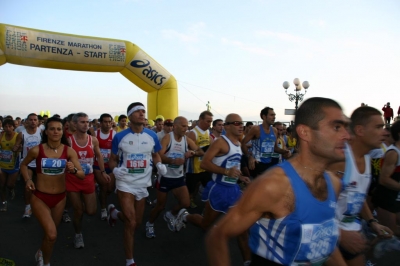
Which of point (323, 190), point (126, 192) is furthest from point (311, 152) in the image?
point (126, 192)

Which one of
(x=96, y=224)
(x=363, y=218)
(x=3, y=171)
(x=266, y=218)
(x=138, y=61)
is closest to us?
(x=266, y=218)

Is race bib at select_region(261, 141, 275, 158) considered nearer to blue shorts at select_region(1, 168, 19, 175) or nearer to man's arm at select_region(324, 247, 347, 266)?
blue shorts at select_region(1, 168, 19, 175)

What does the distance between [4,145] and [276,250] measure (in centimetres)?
721

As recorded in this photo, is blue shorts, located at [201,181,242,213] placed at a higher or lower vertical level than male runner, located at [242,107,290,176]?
lower

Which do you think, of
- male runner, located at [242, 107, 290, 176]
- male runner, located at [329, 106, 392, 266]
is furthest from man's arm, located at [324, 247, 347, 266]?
male runner, located at [242, 107, 290, 176]

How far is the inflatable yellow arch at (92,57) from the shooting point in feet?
37.6

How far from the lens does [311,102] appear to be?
1.87 metres

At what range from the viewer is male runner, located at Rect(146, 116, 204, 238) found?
5523 mm

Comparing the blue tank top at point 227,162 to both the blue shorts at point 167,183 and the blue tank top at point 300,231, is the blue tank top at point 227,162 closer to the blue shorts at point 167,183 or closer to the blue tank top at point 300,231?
the blue shorts at point 167,183

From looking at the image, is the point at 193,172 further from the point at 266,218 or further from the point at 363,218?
the point at 266,218

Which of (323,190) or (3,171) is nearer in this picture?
(323,190)

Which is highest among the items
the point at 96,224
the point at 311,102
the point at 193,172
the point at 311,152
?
the point at 311,102

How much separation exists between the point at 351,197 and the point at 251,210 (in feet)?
5.12

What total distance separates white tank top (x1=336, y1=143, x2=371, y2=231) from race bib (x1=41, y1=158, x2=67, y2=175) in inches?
134
